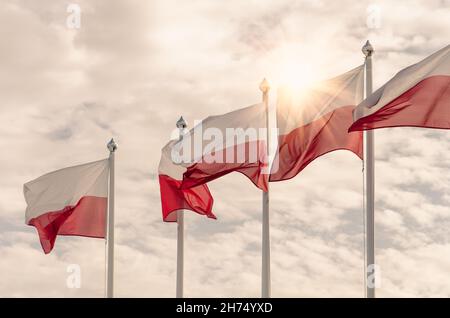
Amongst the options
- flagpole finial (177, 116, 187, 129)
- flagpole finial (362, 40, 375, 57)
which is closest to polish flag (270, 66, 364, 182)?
flagpole finial (362, 40, 375, 57)

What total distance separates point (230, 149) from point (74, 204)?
24.1ft

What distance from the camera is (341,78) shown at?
1241 inches

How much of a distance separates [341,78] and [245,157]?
3922 millimetres

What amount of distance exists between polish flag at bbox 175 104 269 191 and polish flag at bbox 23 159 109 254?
16.0 ft

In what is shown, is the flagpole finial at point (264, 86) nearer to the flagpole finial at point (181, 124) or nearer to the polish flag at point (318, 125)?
the polish flag at point (318, 125)

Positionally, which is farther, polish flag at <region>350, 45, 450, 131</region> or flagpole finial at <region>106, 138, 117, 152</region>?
flagpole finial at <region>106, 138, 117, 152</region>

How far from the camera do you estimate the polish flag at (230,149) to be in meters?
32.6

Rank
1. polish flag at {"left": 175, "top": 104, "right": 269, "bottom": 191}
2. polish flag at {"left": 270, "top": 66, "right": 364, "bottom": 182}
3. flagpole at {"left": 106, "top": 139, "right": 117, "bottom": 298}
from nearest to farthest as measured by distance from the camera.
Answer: polish flag at {"left": 270, "top": 66, "right": 364, "bottom": 182} < polish flag at {"left": 175, "top": 104, "right": 269, "bottom": 191} < flagpole at {"left": 106, "top": 139, "right": 117, "bottom": 298}

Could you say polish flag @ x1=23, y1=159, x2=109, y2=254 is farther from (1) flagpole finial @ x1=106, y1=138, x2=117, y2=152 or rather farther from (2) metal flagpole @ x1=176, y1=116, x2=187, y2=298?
(2) metal flagpole @ x1=176, y1=116, x2=187, y2=298

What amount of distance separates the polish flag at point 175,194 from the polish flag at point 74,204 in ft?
8.23

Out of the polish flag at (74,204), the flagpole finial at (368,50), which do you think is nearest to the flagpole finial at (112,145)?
the polish flag at (74,204)

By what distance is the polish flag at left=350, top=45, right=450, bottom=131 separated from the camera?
92.0 feet
